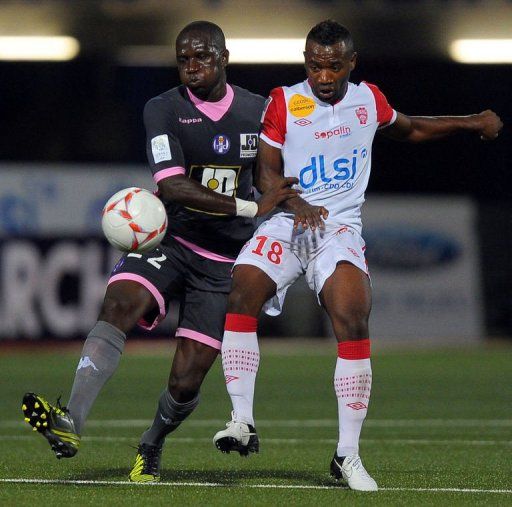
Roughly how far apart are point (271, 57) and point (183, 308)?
1444cm

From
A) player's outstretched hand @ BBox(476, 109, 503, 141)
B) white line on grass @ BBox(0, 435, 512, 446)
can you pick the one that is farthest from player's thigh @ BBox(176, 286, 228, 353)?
white line on grass @ BBox(0, 435, 512, 446)

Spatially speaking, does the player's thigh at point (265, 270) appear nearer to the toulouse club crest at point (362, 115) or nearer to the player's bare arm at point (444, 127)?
the toulouse club crest at point (362, 115)

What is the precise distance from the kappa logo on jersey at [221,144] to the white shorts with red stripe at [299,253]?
1.59ft

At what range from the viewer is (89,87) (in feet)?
78.5

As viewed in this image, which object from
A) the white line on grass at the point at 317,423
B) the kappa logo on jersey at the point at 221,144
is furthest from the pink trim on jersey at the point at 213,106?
the white line on grass at the point at 317,423

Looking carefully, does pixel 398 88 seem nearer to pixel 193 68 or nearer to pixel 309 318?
pixel 309 318

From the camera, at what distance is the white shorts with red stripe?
656 cm

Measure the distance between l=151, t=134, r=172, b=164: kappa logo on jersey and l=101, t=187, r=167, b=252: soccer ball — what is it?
212 mm

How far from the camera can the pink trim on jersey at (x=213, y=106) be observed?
6.93m

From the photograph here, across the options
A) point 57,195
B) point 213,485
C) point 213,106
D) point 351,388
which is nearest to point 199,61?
point 213,106

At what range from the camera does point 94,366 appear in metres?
6.44

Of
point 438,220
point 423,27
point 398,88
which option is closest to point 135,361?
point 438,220

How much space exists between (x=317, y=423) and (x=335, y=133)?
434cm

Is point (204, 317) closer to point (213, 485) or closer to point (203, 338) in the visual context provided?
point (203, 338)
